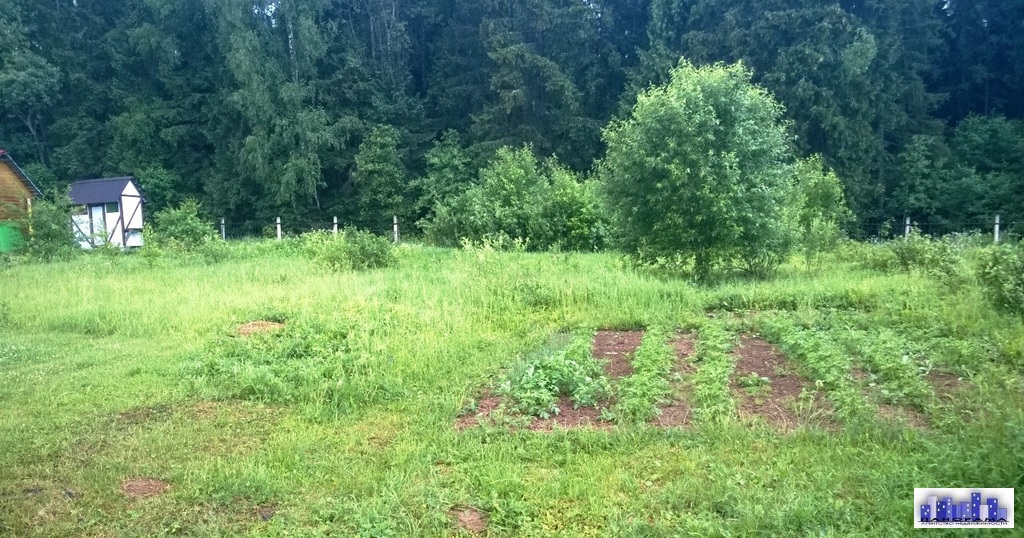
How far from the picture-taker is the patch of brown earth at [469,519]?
12.1 feet

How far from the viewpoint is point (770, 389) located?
5582mm

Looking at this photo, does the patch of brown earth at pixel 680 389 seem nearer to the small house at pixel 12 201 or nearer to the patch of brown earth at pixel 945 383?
the patch of brown earth at pixel 945 383

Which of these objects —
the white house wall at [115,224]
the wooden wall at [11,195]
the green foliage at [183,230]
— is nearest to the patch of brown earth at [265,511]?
the green foliage at [183,230]

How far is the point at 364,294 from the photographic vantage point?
9766 millimetres

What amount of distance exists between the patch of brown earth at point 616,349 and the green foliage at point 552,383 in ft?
0.67

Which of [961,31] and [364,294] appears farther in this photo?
[961,31]

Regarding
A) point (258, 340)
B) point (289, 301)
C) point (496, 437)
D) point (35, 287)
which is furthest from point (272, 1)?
point (496, 437)

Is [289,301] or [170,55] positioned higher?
[170,55]

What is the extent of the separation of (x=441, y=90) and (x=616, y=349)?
31453mm

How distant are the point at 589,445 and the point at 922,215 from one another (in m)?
29.5

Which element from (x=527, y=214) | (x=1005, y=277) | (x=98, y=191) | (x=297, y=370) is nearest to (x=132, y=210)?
(x=98, y=191)

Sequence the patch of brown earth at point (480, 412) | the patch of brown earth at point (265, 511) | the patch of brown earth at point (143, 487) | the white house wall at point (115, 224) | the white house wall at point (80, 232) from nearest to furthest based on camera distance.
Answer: the patch of brown earth at point (265, 511) → the patch of brown earth at point (143, 487) → the patch of brown earth at point (480, 412) → the white house wall at point (80, 232) → the white house wall at point (115, 224)

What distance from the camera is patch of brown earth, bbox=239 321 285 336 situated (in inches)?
311

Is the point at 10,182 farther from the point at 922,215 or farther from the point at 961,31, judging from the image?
the point at 961,31
